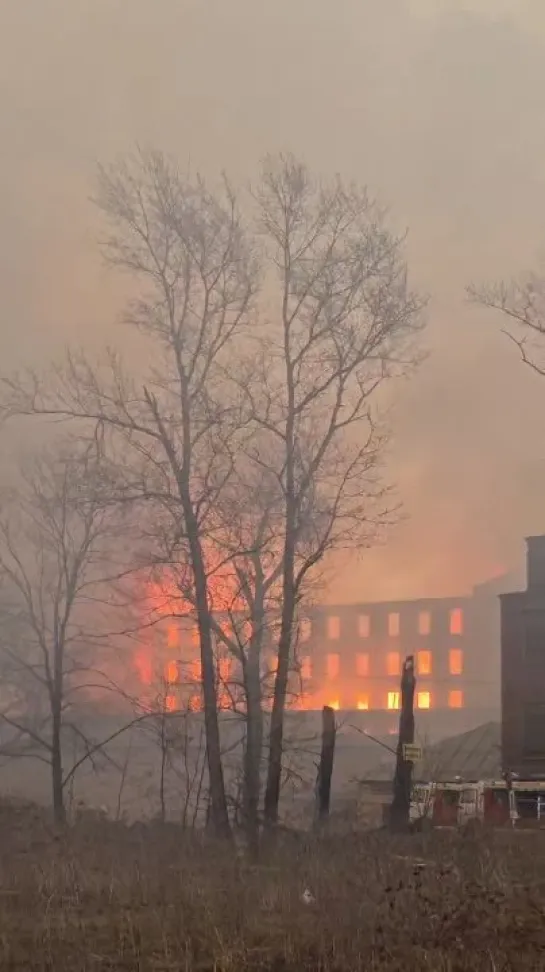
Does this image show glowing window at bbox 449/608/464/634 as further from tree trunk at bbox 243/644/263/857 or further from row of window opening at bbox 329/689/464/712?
tree trunk at bbox 243/644/263/857

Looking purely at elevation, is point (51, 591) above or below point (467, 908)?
above

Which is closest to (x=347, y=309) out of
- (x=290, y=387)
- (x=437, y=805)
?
(x=290, y=387)

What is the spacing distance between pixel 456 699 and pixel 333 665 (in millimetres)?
9051

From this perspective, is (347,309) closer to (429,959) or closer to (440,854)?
(440,854)

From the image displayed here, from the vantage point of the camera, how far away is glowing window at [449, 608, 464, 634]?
234ft

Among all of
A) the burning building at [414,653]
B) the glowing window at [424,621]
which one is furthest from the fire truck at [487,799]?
the glowing window at [424,621]

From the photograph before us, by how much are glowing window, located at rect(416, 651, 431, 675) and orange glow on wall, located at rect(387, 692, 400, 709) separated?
3.11 metres

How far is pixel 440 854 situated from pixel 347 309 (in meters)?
10.00

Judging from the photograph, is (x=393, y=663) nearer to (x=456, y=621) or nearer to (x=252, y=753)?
(x=456, y=621)

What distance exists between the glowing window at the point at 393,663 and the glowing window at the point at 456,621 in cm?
458

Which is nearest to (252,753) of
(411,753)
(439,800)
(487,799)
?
(411,753)

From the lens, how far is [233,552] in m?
20.0

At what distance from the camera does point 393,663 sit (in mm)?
74375

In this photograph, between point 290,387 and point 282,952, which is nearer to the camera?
point 282,952
